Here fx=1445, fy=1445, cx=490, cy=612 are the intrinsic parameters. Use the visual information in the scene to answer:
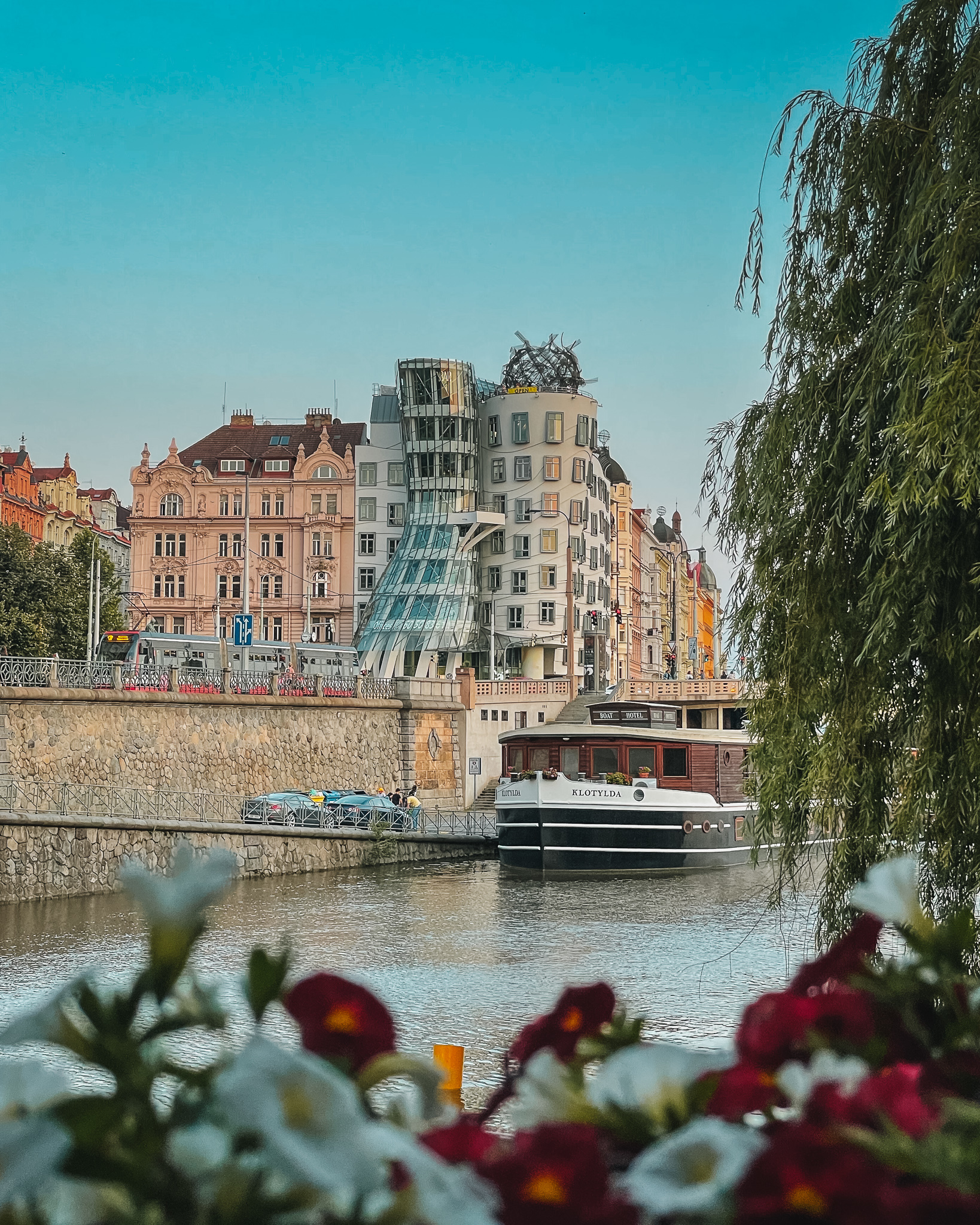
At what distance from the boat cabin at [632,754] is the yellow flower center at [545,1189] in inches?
1389

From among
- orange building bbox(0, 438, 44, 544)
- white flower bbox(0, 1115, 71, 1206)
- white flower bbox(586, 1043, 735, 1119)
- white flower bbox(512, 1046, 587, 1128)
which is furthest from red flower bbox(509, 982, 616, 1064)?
orange building bbox(0, 438, 44, 544)

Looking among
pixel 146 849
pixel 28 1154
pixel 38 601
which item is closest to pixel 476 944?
pixel 146 849

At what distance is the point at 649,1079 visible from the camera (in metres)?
1.63

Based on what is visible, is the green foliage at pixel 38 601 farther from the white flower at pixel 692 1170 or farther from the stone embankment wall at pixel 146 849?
the white flower at pixel 692 1170

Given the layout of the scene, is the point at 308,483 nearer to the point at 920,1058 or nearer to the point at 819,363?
the point at 819,363

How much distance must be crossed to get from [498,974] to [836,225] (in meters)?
13.6

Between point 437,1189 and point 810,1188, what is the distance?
351 millimetres

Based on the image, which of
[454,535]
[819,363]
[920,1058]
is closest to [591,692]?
[454,535]

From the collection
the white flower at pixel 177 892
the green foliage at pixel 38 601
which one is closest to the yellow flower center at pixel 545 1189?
the white flower at pixel 177 892

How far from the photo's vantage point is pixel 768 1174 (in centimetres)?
137

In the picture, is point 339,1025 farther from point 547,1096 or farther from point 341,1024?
point 547,1096

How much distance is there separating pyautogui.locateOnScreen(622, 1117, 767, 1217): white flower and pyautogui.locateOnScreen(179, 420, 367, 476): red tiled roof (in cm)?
7977

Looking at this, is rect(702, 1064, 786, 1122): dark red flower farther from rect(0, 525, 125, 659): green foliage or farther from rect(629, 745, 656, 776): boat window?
rect(0, 525, 125, 659): green foliage

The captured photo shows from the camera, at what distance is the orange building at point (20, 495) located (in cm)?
8356
